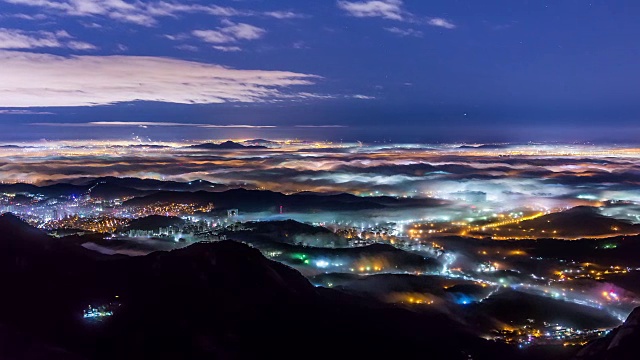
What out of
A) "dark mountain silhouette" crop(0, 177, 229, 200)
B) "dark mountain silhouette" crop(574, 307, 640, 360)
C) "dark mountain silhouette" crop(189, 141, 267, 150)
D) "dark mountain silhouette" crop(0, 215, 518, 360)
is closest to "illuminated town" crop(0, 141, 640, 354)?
"dark mountain silhouette" crop(0, 177, 229, 200)

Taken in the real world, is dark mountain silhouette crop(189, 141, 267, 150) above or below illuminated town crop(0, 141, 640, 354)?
above

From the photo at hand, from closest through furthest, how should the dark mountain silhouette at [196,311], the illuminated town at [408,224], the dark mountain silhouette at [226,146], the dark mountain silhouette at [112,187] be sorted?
1. the dark mountain silhouette at [196,311]
2. the illuminated town at [408,224]
3. the dark mountain silhouette at [112,187]
4. the dark mountain silhouette at [226,146]

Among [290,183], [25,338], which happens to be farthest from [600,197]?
[25,338]

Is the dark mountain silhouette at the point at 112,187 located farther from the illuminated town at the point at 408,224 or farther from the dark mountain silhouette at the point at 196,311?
the dark mountain silhouette at the point at 196,311

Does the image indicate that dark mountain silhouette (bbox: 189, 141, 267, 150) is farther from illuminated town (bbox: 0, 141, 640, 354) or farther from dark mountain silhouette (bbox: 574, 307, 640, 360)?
dark mountain silhouette (bbox: 574, 307, 640, 360)

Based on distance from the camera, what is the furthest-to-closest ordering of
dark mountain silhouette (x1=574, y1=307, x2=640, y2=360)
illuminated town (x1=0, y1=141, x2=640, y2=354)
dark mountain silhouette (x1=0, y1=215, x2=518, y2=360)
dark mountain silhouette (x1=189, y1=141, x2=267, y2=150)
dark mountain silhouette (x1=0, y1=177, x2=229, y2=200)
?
dark mountain silhouette (x1=189, y1=141, x2=267, y2=150)
dark mountain silhouette (x1=0, y1=177, x2=229, y2=200)
illuminated town (x1=0, y1=141, x2=640, y2=354)
dark mountain silhouette (x1=0, y1=215, x2=518, y2=360)
dark mountain silhouette (x1=574, y1=307, x2=640, y2=360)

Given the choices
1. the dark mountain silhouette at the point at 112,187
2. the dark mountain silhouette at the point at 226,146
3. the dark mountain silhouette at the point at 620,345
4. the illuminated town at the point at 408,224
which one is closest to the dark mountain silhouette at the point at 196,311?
the illuminated town at the point at 408,224

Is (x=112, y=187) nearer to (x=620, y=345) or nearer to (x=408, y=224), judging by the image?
(x=408, y=224)

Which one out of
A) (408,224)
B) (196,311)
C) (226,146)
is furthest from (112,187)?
(196,311)
